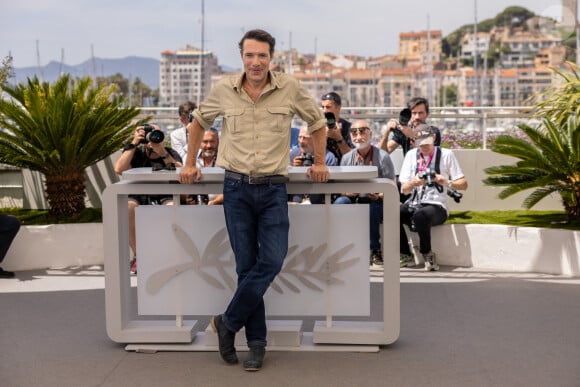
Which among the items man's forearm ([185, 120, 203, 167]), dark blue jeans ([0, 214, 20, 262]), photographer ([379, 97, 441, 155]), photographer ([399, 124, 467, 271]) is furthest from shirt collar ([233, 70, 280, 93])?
photographer ([379, 97, 441, 155])

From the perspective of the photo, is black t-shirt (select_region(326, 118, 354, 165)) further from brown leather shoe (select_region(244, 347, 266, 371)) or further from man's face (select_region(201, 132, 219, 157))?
brown leather shoe (select_region(244, 347, 266, 371))

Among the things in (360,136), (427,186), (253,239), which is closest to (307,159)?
(360,136)

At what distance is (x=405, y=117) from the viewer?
1080 centimetres

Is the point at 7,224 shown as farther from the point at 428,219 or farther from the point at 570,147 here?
the point at 570,147

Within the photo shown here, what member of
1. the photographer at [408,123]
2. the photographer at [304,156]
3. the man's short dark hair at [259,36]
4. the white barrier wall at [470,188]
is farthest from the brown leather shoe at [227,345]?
the white barrier wall at [470,188]

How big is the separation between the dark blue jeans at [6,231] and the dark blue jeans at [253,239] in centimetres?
431

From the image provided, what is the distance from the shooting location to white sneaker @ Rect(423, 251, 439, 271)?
10.0 metres

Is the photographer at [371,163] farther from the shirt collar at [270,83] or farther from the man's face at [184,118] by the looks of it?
the shirt collar at [270,83]

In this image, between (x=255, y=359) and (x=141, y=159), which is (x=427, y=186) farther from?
(x=255, y=359)

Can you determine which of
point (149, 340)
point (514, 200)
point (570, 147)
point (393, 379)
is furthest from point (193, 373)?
point (514, 200)

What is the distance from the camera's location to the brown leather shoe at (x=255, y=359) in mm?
6105

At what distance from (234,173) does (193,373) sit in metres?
1.25

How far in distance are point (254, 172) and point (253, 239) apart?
0.45 meters

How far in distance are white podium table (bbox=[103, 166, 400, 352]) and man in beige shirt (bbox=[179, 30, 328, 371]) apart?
0.29m
